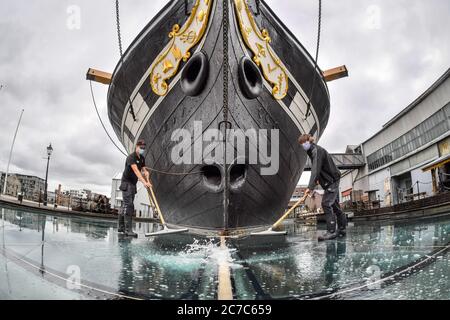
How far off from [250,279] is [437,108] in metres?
18.4

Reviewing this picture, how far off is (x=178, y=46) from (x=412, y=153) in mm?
18308

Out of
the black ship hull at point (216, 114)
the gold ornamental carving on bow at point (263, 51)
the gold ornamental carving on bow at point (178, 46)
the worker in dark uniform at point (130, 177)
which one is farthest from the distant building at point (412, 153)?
the worker in dark uniform at point (130, 177)

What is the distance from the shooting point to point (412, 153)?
17438 millimetres

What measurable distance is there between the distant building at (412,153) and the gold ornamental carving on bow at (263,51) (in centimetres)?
A: 1032

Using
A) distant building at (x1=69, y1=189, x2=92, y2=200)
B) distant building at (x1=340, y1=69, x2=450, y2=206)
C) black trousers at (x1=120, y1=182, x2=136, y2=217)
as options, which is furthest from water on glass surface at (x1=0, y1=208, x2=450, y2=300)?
distant building at (x1=69, y1=189, x2=92, y2=200)

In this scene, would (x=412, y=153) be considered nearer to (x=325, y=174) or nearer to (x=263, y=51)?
(x=263, y=51)

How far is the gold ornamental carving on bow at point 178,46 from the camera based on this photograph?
13.3 feet

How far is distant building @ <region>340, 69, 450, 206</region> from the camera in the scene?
561 inches

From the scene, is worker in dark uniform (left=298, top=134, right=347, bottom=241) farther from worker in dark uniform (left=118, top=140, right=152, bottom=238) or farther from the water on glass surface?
worker in dark uniform (left=118, top=140, right=152, bottom=238)

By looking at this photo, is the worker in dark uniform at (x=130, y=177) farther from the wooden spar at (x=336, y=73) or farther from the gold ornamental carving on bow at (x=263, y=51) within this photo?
the wooden spar at (x=336, y=73)

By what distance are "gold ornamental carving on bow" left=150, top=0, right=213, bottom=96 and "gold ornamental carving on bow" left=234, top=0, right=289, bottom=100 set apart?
0.51 metres

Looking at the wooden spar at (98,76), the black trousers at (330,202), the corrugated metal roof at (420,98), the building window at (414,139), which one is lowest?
the black trousers at (330,202)
